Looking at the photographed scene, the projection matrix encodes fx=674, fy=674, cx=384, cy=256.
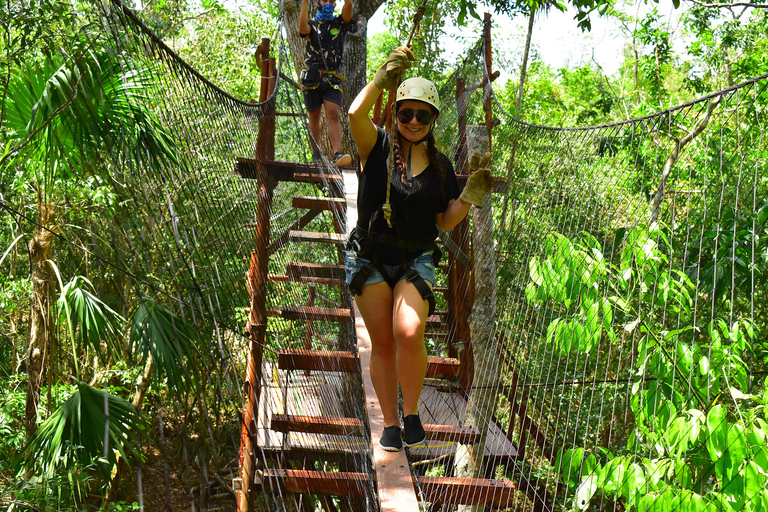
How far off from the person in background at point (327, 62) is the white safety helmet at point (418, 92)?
2.03 metres

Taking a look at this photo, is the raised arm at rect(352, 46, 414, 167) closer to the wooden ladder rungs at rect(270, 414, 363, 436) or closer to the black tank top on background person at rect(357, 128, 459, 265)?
the black tank top on background person at rect(357, 128, 459, 265)

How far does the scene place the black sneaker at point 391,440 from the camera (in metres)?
1.96

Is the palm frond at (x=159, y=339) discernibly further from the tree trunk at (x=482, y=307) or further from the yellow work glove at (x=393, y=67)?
the yellow work glove at (x=393, y=67)

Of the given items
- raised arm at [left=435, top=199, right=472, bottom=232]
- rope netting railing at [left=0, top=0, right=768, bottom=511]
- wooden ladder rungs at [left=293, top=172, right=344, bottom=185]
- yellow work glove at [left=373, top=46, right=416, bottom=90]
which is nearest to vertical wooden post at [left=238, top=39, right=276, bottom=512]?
rope netting railing at [left=0, top=0, right=768, bottom=511]

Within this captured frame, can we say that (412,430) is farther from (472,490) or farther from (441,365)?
(441,365)

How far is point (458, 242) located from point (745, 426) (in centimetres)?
238

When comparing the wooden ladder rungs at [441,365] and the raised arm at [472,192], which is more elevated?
the raised arm at [472,192]

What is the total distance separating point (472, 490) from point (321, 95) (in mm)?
2505

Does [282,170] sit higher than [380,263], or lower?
higher

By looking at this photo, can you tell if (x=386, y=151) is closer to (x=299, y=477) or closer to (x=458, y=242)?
(x=299, y=477)

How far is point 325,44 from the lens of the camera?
4.11 meters

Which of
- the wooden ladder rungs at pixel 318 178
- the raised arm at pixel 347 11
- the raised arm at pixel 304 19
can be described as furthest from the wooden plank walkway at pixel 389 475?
the raised arm at pixel 347 11

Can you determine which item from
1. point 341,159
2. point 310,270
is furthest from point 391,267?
point 310,270

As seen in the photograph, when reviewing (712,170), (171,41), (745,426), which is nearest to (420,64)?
(171,41)
